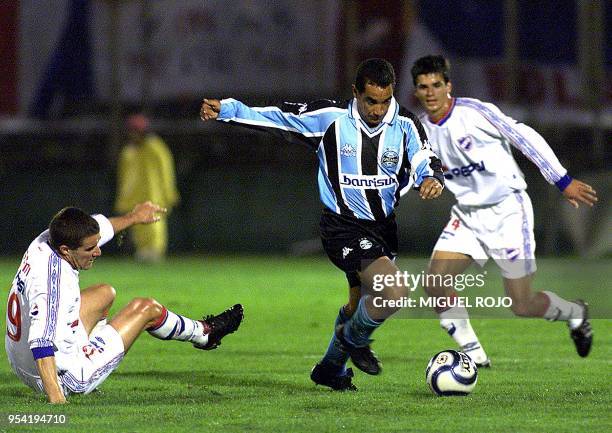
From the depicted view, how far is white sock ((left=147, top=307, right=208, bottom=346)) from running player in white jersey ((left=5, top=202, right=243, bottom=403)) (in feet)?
0.60

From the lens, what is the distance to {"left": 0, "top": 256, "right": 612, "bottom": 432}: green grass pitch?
23.6 ft

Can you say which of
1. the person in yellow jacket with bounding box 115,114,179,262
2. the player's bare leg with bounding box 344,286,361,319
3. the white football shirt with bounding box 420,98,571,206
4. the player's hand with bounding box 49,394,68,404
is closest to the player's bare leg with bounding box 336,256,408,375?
the player's bare leg with bounding box 344,286,361,319

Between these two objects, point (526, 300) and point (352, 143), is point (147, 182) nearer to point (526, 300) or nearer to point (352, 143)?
point (526, 300)

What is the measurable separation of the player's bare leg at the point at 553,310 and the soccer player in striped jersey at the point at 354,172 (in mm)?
1356

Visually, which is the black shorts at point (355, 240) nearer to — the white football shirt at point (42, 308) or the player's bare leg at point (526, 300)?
the player's bare leg at point (526, 300)

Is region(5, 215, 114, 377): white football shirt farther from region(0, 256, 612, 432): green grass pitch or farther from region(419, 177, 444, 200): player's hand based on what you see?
region(419, 177, 444, 200): player's hand

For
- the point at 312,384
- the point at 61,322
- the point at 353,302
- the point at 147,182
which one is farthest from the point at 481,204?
the point at 147,182

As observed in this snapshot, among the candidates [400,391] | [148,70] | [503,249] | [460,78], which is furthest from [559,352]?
[148,70]

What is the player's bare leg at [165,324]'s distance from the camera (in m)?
8.20

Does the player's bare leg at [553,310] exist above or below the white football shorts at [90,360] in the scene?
below

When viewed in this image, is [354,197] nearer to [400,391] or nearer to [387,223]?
[387,223]

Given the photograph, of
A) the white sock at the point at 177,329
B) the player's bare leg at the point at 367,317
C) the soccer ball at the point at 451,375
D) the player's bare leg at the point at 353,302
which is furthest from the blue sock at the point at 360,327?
the white sock at the point at 177,329

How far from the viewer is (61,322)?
771 cm

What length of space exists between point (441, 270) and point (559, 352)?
1.27m
